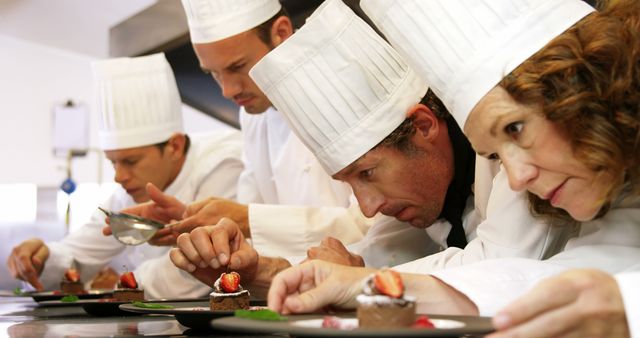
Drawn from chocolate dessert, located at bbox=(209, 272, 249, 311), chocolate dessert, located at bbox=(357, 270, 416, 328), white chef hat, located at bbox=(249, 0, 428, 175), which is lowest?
chocolate dessert, located at bbox=(357, 270, 416, 328)

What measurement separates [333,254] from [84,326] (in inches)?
22.4

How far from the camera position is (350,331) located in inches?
37.8

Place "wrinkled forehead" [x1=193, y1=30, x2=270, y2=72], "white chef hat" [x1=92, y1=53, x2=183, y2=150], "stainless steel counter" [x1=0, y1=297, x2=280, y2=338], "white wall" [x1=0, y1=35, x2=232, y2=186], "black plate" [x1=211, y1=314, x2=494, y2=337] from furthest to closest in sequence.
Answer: "white wall" [x1=0, y1=35, x2=232, y2=186], "white chef hat" [x1=92, y1=53, x2=183, y2=150], "wrinkled forehead" [x1=193, y1=30, x2=270, y2=72], "stainless steel counter" [x1=0, y1=297, x2=280, y2=338], "black plate" [x1=211, y1=314, x2=494, y2=337]

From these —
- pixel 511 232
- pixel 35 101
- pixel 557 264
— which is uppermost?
pixel 35 101

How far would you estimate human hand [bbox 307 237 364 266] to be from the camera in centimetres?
207

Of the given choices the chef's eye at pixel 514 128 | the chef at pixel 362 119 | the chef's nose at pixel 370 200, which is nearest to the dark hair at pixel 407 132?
the chef at pixel 362 119

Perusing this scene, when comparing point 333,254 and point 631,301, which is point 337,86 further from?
point 631,301

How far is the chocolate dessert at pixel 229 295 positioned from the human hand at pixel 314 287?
0.36 meters

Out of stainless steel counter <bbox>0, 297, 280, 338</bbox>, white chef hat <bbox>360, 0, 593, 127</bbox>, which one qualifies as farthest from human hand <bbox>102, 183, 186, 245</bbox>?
white chef hat <bbox>360, 0, 593, 127</bbox>

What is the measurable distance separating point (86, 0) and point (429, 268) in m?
6.56

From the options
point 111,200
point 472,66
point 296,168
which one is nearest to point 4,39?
point 111,200

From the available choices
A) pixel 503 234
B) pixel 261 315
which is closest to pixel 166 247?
pixel 503 234

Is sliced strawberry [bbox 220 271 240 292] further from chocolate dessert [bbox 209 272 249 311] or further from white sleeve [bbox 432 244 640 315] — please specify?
white sleeve [bbox 432 244 640 315]

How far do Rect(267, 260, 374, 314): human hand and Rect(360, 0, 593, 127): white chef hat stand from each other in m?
0.33
